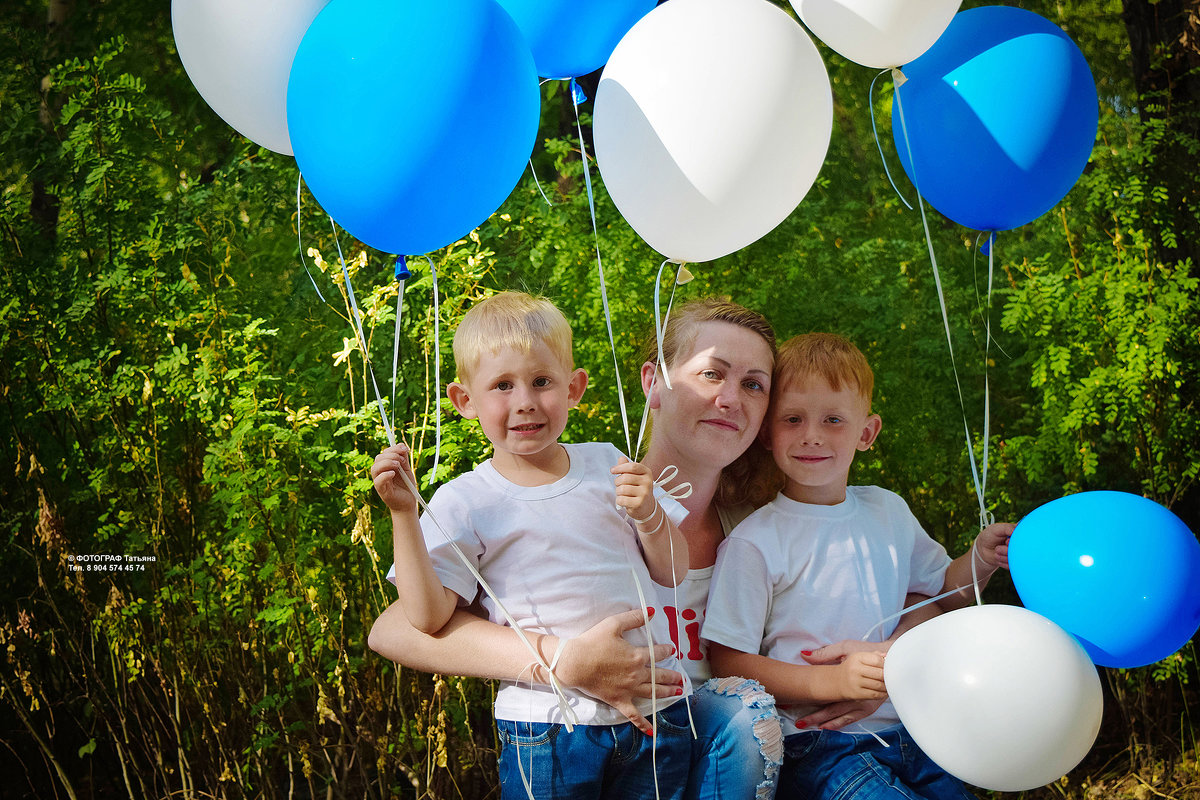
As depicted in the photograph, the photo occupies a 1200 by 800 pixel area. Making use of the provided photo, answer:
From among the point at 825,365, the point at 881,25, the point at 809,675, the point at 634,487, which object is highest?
the point at 881,25

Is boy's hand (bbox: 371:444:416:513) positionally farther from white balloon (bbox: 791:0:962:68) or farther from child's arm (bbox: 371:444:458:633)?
white balloon (bbox: 791:0:962:68)

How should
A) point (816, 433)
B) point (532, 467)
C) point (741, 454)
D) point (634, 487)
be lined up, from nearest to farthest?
point (634, 487) → point (532, 467) → point (816, 433) → point (741, 454)

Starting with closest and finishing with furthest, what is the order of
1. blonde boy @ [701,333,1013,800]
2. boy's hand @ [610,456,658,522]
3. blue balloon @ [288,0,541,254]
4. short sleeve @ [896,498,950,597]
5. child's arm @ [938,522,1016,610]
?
blue balloon @ [288,0,541,254] < boy's hand @ [610,456,658,522] < blonde boy @ [701,333,1013,800] < child's arm @ [938,522,1016,610] < short sleeve @ [896,498,950,597]

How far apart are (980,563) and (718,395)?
1.98 feet

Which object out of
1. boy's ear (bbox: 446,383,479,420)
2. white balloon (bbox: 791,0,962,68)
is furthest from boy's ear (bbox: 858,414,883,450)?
boy's ear (bbox: 446,383,479,420)

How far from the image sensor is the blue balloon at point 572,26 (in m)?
1.67

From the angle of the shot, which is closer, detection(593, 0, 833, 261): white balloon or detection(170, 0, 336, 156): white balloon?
detection(593, 0, 833, 261): white balloon

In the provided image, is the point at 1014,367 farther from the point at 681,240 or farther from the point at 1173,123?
the point at 681,240

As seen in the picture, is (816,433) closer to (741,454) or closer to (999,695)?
(741,454)

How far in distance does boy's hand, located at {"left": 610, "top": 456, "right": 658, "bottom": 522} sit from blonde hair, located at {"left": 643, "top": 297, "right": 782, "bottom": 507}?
455 mm

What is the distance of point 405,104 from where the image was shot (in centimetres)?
137

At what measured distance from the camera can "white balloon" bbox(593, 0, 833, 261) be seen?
1.43m

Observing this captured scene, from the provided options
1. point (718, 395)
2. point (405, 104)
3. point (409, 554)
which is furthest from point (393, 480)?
point (718, 395)

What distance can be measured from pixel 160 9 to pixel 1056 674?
2.77m
